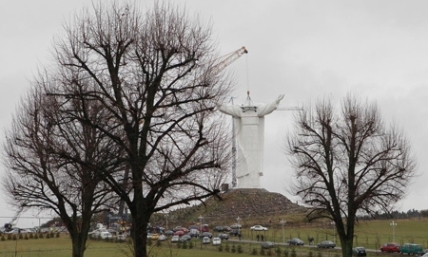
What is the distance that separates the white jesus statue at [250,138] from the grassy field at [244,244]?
1607cm

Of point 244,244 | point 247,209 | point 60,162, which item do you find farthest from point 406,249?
point 247,209

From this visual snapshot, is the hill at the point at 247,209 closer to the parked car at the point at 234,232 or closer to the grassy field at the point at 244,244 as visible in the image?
the grassy field at the point at 244,244

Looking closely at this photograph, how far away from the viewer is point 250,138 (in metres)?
92.5

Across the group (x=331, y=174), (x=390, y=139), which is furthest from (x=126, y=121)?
(x=390, y=139)

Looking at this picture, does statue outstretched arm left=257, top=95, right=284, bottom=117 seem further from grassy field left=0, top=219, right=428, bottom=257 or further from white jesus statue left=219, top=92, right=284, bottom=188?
grassy field left=0, top=219, right=428, bottom=257

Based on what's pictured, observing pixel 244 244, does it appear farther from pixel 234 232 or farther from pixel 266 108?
pixel 266 108

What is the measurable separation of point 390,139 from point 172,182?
51.1 ft

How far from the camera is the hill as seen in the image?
87188 millimetres

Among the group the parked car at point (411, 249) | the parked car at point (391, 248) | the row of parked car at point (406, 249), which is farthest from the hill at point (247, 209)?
the parked car at point (411, 249)

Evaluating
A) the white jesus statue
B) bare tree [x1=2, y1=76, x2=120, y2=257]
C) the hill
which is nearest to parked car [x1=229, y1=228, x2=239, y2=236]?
the hill

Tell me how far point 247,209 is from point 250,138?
10.7m

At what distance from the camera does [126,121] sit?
16.1 metres

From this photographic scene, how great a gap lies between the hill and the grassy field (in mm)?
9990

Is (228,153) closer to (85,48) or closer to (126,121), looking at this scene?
(126,121)
